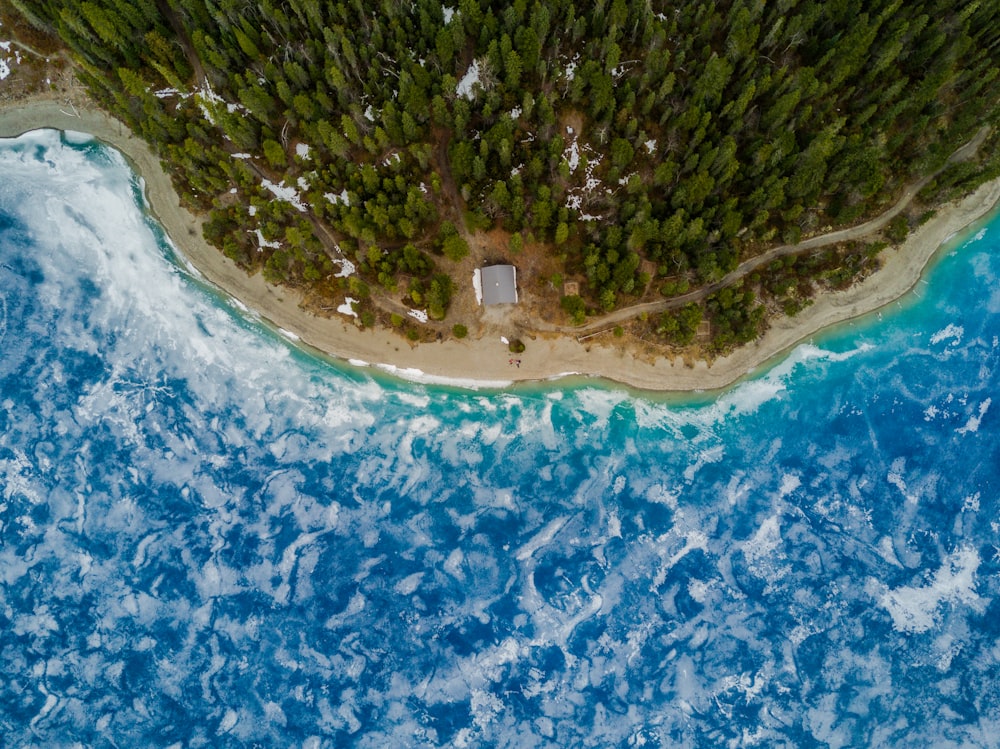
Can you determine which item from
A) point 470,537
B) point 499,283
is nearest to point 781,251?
point 499,283

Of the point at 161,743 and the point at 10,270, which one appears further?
the point at 10,270

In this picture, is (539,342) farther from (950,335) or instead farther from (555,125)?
(950,335)

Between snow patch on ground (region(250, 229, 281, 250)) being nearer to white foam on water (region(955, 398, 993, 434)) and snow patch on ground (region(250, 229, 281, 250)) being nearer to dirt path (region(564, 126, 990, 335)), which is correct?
dirt path (region(564, 126, 990, 335))

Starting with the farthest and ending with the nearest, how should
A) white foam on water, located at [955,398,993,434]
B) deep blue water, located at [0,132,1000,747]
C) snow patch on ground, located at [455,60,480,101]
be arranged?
white foam on water, located at [955,398,993,434], snow patch on ground, located at [455,60,480,101], deep blue water, located at [0,132,1000,747]

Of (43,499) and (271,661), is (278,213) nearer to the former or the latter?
(43,499)

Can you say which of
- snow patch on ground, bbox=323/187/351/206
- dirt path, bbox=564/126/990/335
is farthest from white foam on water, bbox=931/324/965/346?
snow patch on ground, bbox=323/187/351/206

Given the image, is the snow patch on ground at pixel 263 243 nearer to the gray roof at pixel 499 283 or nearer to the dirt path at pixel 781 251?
the gray roof at pixel 499 283

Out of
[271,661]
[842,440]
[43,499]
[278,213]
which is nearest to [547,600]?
[271,661]
